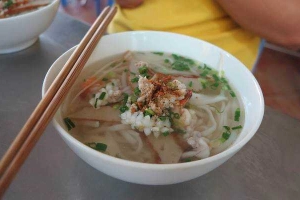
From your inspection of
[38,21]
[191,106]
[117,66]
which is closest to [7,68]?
[38,21]

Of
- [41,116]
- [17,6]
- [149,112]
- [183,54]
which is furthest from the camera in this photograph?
[17,6]

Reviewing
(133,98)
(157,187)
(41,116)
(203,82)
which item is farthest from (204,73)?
(41,116)

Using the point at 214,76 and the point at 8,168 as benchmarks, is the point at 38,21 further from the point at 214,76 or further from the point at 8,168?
the point at 8,168

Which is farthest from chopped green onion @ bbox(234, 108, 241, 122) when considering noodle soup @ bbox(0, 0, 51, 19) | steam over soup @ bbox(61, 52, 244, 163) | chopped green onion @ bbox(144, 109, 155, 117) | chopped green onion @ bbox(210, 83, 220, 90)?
noodle soup @ bbox(0, 0, 51, 19)

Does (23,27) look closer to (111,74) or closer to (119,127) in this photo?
(111,74)

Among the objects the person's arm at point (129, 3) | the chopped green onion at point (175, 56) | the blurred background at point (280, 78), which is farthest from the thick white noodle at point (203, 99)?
the blurred background at point (280, 78)

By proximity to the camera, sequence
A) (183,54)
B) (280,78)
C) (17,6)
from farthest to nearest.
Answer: (280,78) → (17,6) → (183,54)
